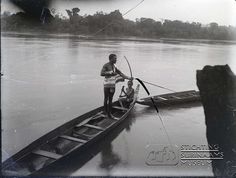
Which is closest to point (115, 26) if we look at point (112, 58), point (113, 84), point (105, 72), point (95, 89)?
point (112, 58)

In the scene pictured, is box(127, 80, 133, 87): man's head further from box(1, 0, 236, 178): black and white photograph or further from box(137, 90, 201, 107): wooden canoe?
box(137, 90, 201, 107): wooden canoe

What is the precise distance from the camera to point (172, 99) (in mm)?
4445

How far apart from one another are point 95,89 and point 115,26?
100 centimetres

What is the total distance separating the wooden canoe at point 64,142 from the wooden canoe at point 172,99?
20 centimetres

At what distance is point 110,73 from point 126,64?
171mm

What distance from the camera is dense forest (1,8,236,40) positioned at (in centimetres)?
263

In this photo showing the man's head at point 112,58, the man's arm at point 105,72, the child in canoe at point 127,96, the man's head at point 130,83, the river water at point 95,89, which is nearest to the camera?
the river water at point 95,89

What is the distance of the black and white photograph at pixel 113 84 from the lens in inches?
99.0

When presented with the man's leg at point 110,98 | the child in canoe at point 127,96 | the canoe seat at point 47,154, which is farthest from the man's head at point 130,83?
the canoe seat at point 47,154

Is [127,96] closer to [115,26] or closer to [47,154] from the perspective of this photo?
[115,26]

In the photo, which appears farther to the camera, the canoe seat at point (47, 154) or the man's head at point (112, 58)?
the man's head at point (112, 58)

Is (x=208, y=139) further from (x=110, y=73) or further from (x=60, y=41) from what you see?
(x=60, y=41)

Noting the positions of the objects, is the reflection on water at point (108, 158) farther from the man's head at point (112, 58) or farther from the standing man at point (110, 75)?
the man's head at point (112, 58)

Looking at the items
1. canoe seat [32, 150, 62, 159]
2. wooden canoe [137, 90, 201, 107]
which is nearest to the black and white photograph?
canoe seat [32, 150, 62, 159]
